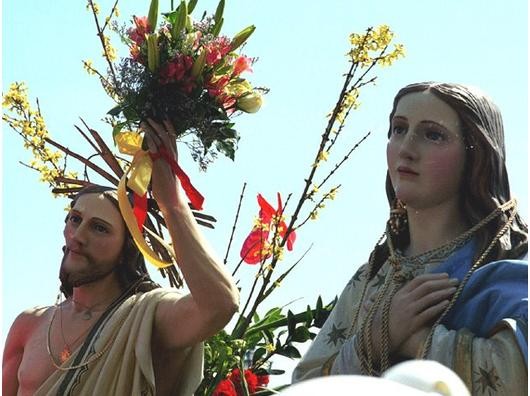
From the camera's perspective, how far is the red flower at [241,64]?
3.72 m

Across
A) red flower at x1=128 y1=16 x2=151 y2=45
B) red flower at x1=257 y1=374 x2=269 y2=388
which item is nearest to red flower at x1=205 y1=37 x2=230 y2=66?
red flower at x1=128 y1=16 x2=151 y2=45

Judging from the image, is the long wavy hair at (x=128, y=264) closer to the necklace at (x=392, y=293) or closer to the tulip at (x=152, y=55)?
the tulip at (x=152, y=55)

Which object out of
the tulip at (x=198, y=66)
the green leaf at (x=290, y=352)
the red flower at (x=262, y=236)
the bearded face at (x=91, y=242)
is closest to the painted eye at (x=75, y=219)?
the bearded face at (x=91, y=242)

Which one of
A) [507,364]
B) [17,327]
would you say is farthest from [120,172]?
[507,364]

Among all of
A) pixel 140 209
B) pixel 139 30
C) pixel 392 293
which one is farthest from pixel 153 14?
pixel 392 293

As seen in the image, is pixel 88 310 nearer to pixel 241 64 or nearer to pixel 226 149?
pixel 226 149

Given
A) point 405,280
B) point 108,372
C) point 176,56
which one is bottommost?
point 108,372

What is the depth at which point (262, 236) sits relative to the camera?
439 cm

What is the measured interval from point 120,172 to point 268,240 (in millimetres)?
593

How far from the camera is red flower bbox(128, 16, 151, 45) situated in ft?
12.0

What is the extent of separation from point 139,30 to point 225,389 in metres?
1.22

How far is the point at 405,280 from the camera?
3143 mm

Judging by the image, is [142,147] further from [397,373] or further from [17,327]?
[397,373]

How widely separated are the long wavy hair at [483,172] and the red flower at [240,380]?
4.09 ft
